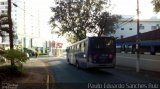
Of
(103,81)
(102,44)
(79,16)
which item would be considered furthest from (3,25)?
(79,16)

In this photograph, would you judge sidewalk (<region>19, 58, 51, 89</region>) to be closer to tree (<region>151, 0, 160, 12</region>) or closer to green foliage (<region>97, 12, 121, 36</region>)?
tree (<region>151, 0, 160, 12</region>)

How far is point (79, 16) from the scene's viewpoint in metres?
60.9

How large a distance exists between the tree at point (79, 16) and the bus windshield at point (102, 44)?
30.6m

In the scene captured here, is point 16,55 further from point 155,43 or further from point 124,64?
point 124,64

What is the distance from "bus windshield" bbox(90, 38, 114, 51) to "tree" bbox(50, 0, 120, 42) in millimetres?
30632

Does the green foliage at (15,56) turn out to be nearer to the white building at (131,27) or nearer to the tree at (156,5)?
the tree at (156,5)

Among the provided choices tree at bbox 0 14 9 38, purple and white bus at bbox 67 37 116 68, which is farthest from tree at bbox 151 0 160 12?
tree at bbox 0 14 9 38

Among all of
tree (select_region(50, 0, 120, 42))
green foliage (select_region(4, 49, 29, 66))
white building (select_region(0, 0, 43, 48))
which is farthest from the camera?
white building (select_region(0, 0, 43, 48))

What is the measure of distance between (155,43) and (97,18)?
32.1 m

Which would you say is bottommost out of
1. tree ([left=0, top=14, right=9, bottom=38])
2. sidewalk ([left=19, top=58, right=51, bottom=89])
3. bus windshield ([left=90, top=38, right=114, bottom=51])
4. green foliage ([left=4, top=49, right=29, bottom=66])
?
sidewalk ([left=19, top=58, right=51, bottom=89])

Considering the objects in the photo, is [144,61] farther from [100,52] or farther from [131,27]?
[131,27]

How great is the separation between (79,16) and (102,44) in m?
31.7

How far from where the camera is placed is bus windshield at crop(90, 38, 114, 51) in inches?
1162

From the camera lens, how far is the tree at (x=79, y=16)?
60625 millimetres
